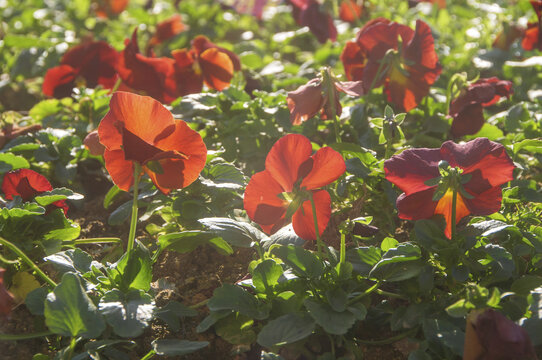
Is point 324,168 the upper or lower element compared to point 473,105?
upper

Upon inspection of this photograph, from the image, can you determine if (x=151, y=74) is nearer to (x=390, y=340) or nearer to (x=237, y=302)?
(x=237, y=302)

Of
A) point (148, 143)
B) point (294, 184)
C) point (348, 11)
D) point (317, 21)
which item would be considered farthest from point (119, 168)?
point (348, 11)

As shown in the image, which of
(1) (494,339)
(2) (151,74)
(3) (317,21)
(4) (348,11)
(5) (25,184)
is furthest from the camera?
(4) (348,11)

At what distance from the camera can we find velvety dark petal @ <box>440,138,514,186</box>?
3.70 feet

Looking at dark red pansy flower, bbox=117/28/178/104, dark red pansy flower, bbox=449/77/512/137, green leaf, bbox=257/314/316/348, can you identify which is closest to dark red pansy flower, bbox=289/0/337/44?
dark red pansy flower, bbox=117/28/178/104

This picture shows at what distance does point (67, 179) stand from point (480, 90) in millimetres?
1048

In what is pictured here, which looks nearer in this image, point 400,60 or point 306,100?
point 306,100

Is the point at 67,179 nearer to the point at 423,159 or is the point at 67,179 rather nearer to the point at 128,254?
the point at 128,254

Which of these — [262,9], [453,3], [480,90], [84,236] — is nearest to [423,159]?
[480,90]

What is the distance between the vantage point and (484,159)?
113cm

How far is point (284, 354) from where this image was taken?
110 cm

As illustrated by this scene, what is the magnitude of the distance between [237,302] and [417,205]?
379 mm

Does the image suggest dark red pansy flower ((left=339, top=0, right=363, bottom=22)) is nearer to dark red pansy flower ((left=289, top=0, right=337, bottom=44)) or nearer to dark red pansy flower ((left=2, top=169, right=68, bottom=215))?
dark red pansy flower ((left=289, top=0, right=337, bottom=44))

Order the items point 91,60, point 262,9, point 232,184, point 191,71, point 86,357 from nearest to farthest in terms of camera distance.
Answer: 1. point 86,357
2. point 232,184
3. point 191,71
4. point 91,60
5. point 262,9
